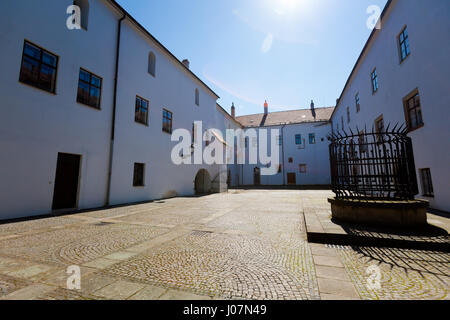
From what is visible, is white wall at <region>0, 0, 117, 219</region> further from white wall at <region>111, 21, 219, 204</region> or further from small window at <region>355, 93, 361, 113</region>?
small window at <region>355, 93, 361, 113</region>

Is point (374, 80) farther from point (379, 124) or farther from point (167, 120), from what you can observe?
point (167, 120)

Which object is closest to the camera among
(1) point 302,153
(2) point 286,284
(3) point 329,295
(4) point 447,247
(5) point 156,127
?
(3) point 329,295

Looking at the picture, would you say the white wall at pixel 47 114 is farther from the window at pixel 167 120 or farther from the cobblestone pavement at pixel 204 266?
the window at pixel 167 120

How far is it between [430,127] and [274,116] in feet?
95.9

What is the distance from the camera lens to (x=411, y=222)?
15.9 ft

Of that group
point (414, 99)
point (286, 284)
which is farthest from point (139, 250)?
point (414, 99)

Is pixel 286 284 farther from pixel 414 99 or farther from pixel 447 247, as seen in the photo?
pixel 414 99

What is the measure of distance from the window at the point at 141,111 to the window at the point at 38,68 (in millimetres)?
4219

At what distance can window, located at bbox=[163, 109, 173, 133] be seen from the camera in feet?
47.0

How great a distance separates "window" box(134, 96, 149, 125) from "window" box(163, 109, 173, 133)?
1.81 m

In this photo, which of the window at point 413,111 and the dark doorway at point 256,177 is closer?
the window at point 413,111

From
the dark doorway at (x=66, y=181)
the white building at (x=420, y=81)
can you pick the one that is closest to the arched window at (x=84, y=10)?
the dark doorway at (x=66, y=181)

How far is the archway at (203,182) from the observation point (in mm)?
19881
